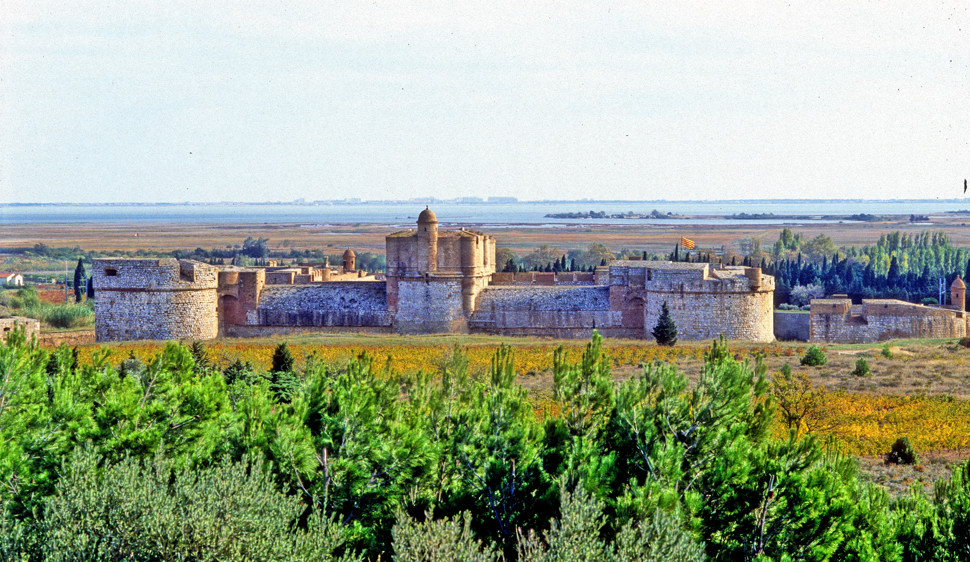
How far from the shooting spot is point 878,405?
24547 mm

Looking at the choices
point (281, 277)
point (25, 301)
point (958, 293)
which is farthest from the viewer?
point (25, 301)

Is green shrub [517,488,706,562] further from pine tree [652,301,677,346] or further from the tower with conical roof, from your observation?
the tower with conical roof

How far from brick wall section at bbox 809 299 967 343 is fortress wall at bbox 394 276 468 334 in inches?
521

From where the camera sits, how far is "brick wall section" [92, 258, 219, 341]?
36938mm

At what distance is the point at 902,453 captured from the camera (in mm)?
19953

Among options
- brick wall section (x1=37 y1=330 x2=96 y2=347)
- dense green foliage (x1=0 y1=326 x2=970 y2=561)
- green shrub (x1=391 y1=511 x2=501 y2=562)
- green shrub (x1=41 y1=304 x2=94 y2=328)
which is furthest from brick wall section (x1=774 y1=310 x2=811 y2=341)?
green shrub (x1=391 y1=511 x2=501 y2=562)

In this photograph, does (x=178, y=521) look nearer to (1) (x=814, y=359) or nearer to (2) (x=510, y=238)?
(1) (x=814, y=359)

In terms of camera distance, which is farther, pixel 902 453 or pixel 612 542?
pixel 902 453

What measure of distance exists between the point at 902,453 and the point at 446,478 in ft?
31.9

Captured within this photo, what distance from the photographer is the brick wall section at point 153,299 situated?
36.9 meters

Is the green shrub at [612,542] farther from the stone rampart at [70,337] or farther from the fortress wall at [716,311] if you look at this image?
the stone rampart at [70,337]

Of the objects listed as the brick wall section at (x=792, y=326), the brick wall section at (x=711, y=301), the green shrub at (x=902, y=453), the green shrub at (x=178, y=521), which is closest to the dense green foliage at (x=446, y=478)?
the green shrub at (x=178, y=521)

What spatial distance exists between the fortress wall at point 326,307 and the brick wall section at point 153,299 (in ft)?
6.93

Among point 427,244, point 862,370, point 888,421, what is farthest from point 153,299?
point 888,421
